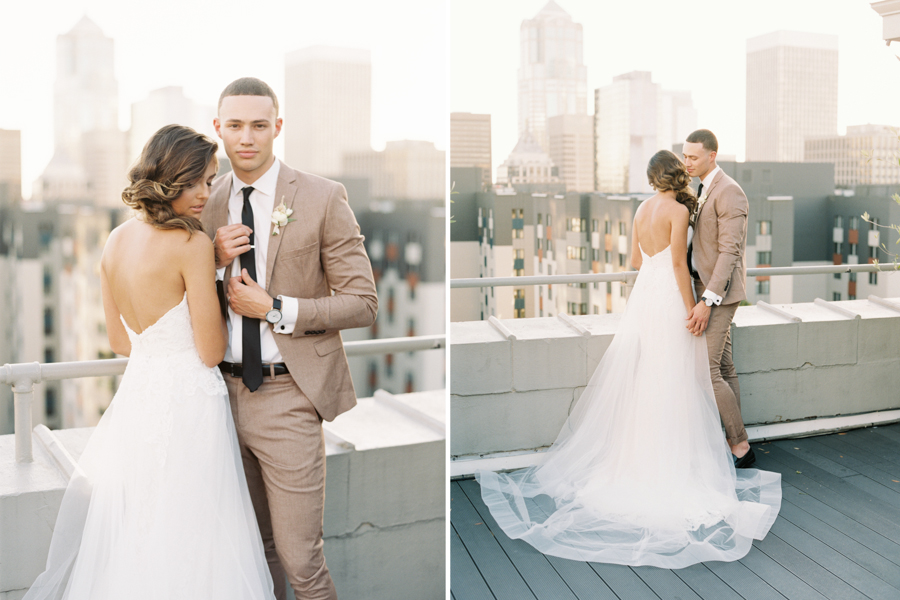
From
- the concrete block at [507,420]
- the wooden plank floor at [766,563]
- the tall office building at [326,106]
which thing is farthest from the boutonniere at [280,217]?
the tall office building at [326,106]

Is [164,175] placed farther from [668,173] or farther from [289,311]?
[668,173]

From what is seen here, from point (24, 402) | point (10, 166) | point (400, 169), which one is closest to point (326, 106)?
point (400, 169)

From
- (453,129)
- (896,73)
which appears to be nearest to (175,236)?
(453,129)

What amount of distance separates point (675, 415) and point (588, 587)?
900 mm

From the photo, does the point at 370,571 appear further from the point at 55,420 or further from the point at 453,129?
the point at 55,420

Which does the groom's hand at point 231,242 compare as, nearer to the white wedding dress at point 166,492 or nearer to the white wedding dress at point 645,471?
the white wedding dress at point 166,492

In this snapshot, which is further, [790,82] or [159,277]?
[790,82]

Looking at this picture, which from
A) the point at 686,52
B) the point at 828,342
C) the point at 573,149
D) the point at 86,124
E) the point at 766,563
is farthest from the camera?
the point at 86,124

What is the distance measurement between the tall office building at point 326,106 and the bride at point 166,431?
2701 cm

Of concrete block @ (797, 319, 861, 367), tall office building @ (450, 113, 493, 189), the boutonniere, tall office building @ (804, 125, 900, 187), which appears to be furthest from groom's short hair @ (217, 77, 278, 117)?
tall office building @ (804, 125, 900, 187)

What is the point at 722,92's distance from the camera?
4.84 metres

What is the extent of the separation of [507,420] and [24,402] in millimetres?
1925

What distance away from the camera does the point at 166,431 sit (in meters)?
1.49

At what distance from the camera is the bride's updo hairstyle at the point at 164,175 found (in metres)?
1.40
